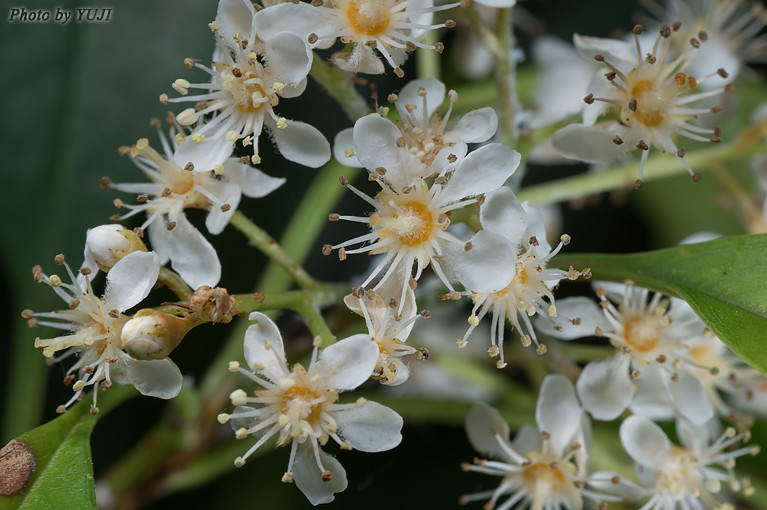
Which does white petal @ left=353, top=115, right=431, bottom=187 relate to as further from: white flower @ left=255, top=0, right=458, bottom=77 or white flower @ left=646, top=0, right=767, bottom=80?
white flower @ left=646, top=0, right=767, bottom=80

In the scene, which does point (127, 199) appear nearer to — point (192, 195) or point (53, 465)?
point (192, 195)

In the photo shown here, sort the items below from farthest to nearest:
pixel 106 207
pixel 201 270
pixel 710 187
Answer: pixel 710 187 → pixel 106 207 → pixel 201 270

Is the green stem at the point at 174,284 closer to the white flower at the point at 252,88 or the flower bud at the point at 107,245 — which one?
the flower bud at the point at 107,245

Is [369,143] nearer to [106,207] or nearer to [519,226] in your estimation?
[519,226]

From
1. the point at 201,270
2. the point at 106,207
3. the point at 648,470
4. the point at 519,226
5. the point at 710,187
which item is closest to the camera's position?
the point at 519,226

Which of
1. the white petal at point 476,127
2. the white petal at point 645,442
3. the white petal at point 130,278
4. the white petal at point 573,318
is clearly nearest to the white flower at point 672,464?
the white petal at point 645,442

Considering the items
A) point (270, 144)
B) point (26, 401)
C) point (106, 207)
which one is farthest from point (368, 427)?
point (26, 401)
